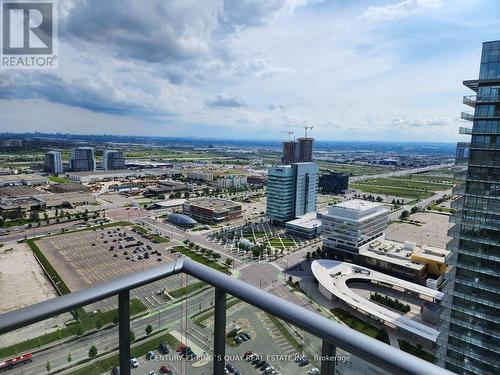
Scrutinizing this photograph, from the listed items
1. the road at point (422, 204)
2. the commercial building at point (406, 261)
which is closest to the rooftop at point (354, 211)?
the commercial building at point (406, 261)

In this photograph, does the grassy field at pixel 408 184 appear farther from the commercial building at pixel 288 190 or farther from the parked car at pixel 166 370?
the parked car at pixel 166 370

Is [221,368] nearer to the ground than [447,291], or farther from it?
farther from it

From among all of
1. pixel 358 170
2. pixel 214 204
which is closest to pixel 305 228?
pixel 214 204

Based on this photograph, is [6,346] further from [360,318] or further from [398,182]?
[398,182]

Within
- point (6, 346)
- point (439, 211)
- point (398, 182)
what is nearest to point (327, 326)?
point (6, 346)

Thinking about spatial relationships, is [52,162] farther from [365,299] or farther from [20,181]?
[365,299]

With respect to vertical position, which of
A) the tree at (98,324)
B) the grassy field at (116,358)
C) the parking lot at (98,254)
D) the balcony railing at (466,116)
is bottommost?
the parking lot at (98,254)

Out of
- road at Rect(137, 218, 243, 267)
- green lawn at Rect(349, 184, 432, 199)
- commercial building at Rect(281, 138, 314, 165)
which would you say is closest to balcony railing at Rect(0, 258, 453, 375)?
road at Rect(137, 218, 243, 267)
